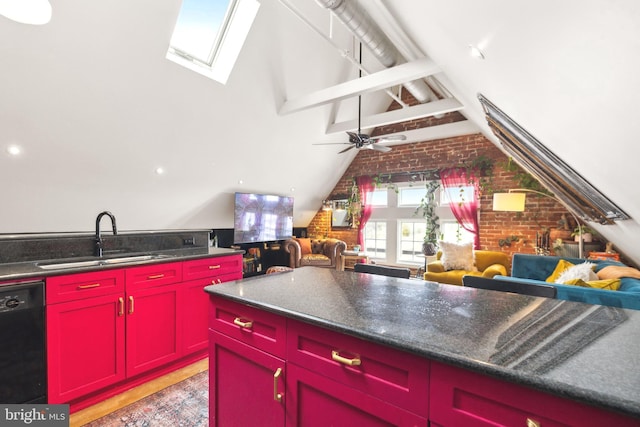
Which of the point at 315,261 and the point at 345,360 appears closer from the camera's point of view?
the point at 345,360

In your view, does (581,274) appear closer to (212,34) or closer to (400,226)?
(400,226)

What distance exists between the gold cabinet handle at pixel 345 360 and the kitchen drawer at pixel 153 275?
5.99 ft

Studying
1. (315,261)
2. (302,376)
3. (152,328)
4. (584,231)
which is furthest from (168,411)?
(584,231)

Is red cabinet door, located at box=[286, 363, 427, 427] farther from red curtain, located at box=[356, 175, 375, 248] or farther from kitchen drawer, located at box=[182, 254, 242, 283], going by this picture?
red curtain, located at box=[356, 175, 375, 248]

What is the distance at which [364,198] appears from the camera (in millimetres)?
6617

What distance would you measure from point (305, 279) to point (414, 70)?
2.55 metres

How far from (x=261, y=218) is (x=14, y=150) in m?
3.28

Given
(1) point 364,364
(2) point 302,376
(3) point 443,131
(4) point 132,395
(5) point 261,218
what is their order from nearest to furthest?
(1) point 364,364 < (2) point 302,376 < (4) point 132,395 < (5) point 261,218 < (3) point 443,131

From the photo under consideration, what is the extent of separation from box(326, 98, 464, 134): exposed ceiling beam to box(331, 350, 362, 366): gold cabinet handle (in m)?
4.10

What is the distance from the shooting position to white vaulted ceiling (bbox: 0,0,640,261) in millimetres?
1161

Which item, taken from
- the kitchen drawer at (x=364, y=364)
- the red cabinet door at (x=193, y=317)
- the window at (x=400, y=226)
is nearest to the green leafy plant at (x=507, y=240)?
the window at (x=400, y=226)

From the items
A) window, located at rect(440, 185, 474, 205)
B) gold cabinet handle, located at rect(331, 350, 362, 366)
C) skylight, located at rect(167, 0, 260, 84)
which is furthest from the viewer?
window, located at rect(440, 185, 474, 205)

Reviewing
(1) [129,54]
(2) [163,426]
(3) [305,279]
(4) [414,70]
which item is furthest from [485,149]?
(2) [163,426]

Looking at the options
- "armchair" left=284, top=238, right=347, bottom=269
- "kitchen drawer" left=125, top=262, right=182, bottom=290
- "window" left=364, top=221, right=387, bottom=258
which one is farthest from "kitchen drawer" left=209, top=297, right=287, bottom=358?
"window" left=364, top=221, right=387, bottom=258
